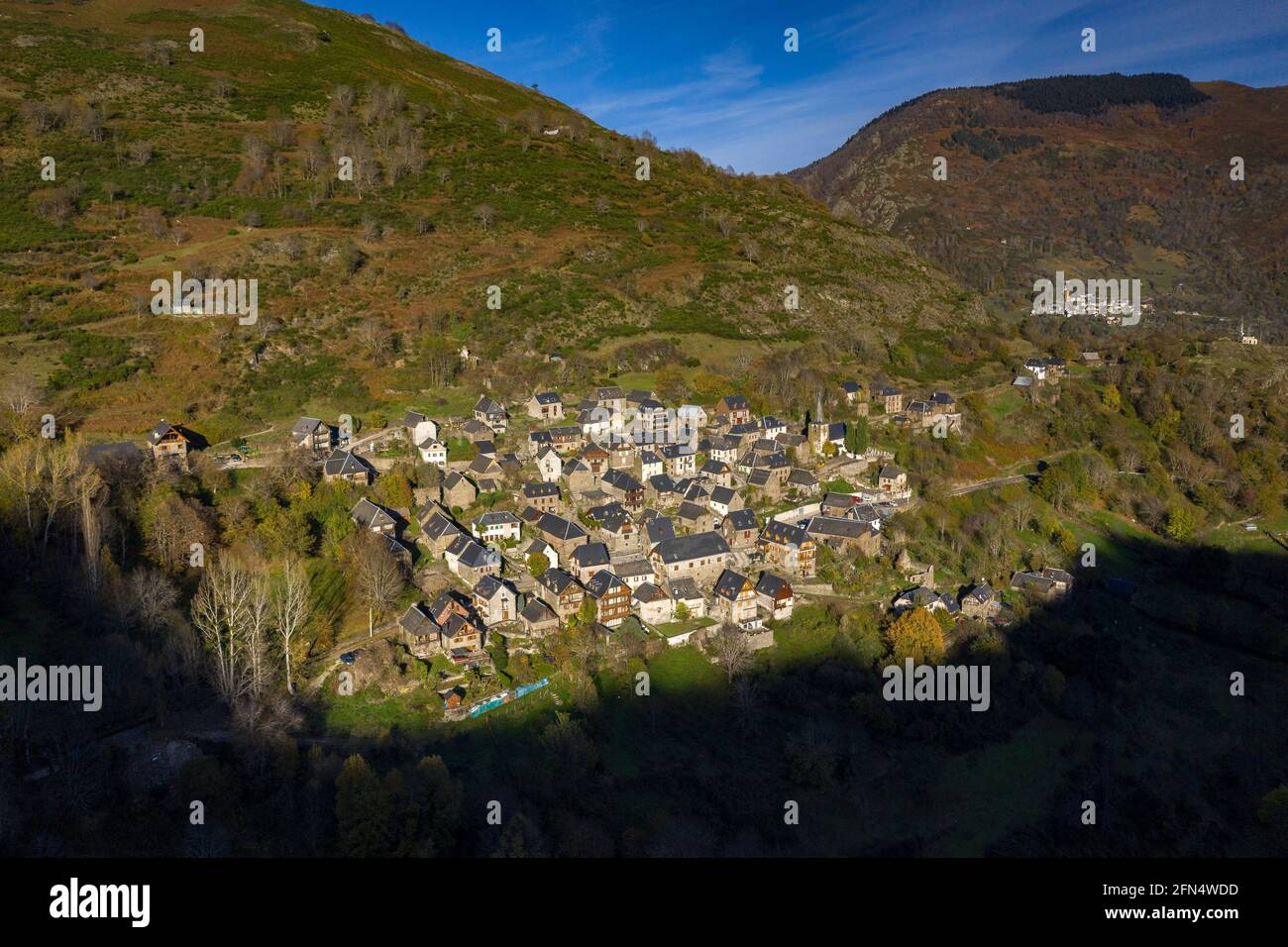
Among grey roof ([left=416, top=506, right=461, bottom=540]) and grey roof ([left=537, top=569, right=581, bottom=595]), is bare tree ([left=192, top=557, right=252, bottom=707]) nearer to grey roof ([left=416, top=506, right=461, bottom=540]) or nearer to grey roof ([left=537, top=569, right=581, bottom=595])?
grey roof ([left=416, top=506, right=461, bottom=540])

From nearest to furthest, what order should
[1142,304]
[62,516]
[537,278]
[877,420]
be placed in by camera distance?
[62,516] < [877,420] < [537,278] < [1142,304]

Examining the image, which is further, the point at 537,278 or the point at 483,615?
the point at 537,278

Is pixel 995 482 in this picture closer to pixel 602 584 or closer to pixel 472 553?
pixel 602 584

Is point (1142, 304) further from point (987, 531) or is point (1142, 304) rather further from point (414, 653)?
point (414, 653)

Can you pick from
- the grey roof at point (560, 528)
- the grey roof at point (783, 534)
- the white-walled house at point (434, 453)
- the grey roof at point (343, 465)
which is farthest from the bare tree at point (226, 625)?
the grey roof at point (783, 534)

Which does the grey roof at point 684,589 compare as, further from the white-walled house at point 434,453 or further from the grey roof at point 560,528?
the white-walled house at point 434,453

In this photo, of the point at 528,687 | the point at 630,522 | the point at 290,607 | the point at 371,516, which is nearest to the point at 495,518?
the point at 371,516

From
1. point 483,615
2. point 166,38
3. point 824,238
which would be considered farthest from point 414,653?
point 166,38
